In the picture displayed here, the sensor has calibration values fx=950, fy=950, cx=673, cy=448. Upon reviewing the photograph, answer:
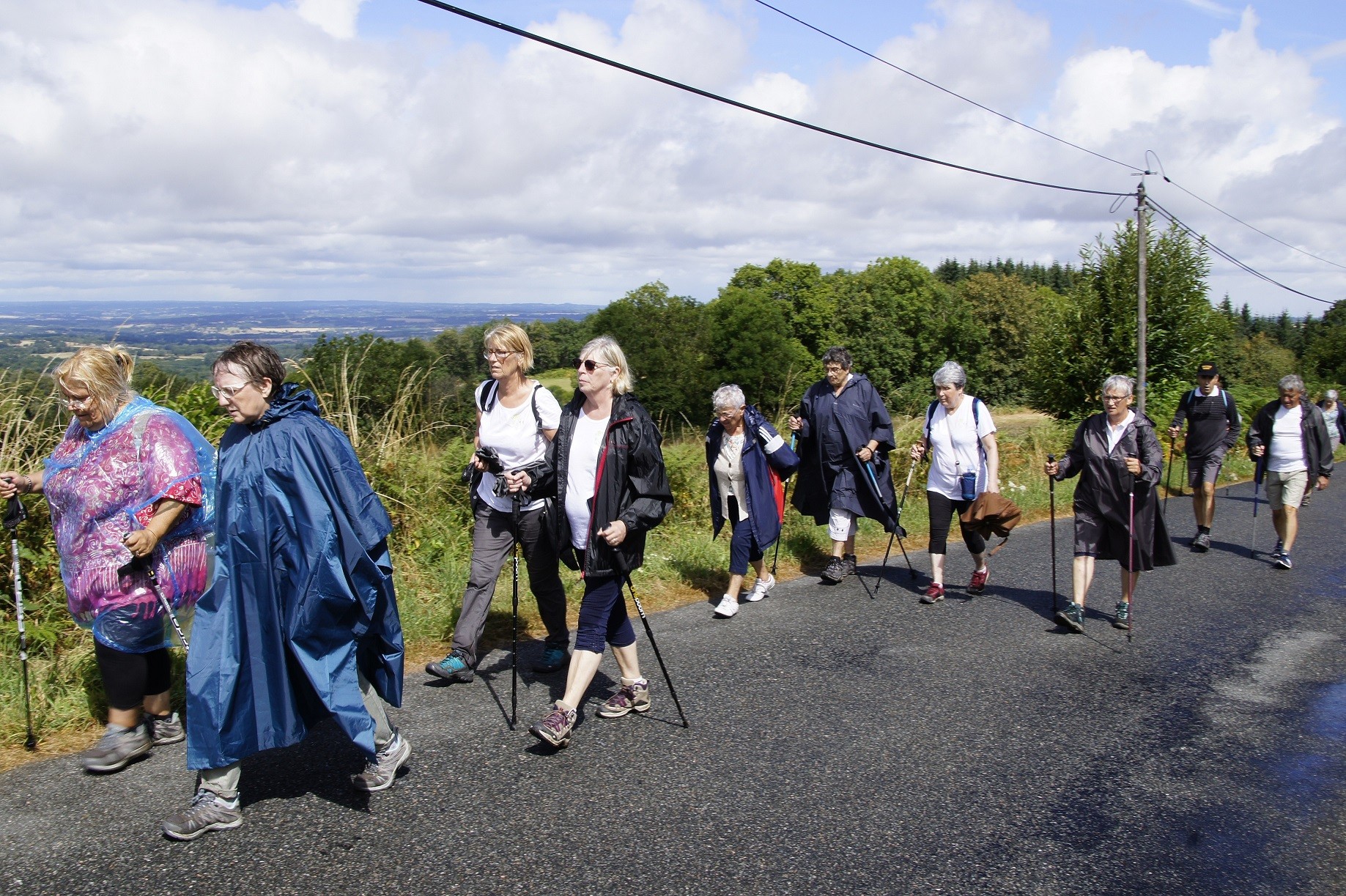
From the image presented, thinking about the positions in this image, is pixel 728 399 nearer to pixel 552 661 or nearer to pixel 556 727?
pixel 552 661

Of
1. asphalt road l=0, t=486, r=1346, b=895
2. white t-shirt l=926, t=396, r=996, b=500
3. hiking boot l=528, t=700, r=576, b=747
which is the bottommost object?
asphalt road l=0, t=486, r=1346, b=895

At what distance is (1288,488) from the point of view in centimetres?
928

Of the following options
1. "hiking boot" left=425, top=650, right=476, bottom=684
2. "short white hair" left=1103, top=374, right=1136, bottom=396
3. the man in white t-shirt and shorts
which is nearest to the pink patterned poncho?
"hiking boot" left=425, top=650, right=476, bottom=684

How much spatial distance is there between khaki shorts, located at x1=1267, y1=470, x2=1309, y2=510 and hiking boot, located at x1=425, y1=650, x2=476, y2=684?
8.10 m

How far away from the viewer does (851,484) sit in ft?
25.3

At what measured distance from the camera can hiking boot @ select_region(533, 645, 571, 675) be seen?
18.0ft

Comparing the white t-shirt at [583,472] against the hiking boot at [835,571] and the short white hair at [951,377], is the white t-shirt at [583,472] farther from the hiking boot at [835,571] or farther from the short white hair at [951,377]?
the hiking boot at [835,571]

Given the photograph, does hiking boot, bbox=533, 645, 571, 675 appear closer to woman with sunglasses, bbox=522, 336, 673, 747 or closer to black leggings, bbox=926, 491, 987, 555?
woman with sunglasses, bbox=522, 336, 673, 747

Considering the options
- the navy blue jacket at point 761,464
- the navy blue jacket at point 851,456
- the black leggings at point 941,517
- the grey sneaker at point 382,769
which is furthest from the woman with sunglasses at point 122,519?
the black leggings at point 941,517

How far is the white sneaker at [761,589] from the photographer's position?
23.5ft

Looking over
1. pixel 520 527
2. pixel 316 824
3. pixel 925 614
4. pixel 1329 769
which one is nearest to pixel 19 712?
pixel 316 824

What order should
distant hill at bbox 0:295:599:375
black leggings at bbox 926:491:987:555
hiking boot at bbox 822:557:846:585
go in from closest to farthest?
distant hill at bbox 0:295:599:375 → black leggings at bbox 926:491:987:555 → hiking boot at bbox 822:557:846:585

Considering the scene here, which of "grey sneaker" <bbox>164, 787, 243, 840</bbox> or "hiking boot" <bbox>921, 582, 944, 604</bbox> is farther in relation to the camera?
"hiking boot" <bbox>921, 582, 944, 604</bbox>

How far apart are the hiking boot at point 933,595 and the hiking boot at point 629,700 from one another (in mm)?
3122
